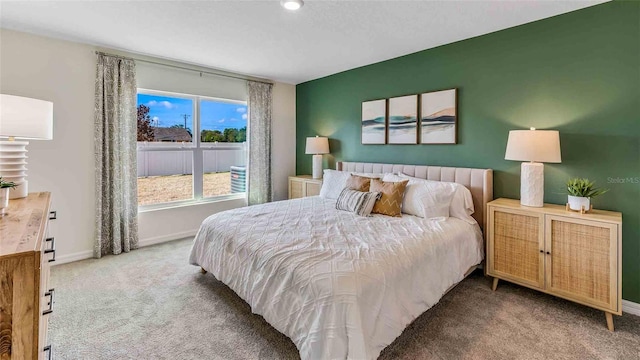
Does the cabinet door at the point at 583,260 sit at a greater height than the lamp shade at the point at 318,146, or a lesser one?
lesser

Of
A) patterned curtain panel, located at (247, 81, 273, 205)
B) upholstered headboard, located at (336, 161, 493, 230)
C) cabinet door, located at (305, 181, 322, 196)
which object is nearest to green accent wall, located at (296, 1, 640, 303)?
upholstered headboard, located at (336, 161, 493, 230)

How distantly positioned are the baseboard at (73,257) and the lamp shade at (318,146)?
306cm

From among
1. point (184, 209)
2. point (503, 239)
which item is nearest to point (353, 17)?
point (503, 239)

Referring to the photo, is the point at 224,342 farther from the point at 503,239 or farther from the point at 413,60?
the point at 413,60

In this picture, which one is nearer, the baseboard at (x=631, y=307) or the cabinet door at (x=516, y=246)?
the baseboard at (x=631, y=307)

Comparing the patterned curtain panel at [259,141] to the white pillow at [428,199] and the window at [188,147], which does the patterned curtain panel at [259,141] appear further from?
the white pillow at [428,199]

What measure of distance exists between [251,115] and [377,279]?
3655 mm

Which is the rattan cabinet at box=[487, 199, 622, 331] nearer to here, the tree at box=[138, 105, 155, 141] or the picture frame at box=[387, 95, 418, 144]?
the picture frame at box=[387, 95, 418, 144]

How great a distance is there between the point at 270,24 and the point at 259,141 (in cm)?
222

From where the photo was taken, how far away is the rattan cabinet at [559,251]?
82.4 inches

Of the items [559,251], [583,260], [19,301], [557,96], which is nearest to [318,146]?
[557,96]

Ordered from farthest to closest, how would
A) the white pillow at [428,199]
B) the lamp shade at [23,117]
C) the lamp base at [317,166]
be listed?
the lamp base at [317,166] → the white pillow at [428,199] → the lamp shade at [23,117]

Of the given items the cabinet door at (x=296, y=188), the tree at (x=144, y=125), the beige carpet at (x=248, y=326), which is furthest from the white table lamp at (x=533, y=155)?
the tree at (x=144, y=125)

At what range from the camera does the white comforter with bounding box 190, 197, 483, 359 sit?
1513 mm
